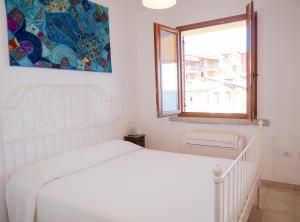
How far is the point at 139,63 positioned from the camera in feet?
13.3

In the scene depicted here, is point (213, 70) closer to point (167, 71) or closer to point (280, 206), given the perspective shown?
point (167, 71)

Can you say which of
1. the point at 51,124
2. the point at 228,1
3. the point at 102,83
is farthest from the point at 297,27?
the point at 51,124

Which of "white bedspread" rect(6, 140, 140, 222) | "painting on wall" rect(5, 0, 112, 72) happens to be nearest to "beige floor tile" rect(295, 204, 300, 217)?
"white bedspread" rect(6, 140, 140, 222)

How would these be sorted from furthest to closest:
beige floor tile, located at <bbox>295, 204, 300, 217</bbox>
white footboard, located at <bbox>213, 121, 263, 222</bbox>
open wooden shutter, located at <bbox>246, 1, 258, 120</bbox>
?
1. open wooden shutter, located at <bbox>246, 1, 258, 120</bbox>
2. beige floor tile, located at <bbox>295, 204, 300, 217</bbox>
3. white footboard, located at <bbox>213, 121, 263, 222</bbox>

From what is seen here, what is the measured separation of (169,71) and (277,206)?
6.99ft

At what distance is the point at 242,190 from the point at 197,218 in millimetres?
650

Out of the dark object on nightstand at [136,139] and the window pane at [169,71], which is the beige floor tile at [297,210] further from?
the dark object on nightstand at [136,139]

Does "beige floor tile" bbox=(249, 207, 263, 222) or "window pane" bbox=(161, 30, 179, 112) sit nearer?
"beige floor tile" bbox=(249, 207, 263, 222)

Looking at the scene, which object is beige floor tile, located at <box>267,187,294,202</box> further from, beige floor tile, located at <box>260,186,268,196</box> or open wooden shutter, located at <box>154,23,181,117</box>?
open wooden shutter, located at <box>154,23,181,117</box>

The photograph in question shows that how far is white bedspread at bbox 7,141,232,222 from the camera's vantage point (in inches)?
61.6

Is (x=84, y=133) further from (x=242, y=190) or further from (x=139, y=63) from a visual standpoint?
(x=242, y=190)

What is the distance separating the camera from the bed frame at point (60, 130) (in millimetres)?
2072

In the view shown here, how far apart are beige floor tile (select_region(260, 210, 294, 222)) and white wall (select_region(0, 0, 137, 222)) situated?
7.09 feet

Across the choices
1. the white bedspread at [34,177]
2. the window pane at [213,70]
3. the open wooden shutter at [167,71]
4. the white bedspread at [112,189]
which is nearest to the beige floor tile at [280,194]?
the white bedspread at [112,189]
